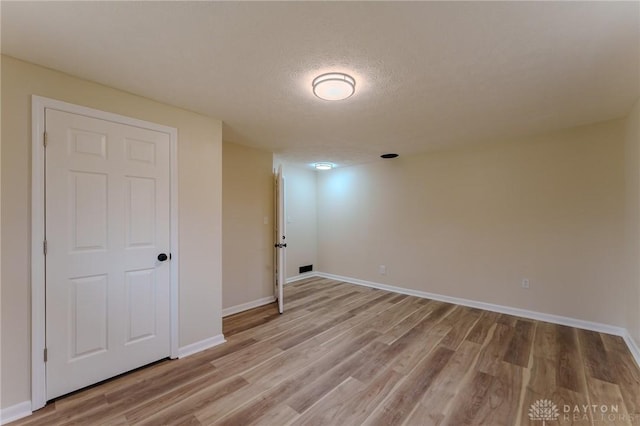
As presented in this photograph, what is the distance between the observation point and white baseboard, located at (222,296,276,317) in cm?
360

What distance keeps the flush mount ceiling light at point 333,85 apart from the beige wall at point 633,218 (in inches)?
106

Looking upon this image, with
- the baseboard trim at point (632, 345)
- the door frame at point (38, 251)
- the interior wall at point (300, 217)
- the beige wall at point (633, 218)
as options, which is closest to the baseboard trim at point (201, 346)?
the door frame at point (38, 251)

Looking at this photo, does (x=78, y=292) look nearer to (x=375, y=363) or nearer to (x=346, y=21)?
(x=375, y=363)

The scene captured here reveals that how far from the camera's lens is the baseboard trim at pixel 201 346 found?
99.8 inches

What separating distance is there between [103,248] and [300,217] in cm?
369

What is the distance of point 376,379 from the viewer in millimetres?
2156

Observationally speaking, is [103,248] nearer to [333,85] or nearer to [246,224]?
[246,224]

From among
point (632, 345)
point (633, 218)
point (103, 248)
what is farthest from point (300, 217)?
point (632, 345)

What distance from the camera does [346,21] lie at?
1432 mm

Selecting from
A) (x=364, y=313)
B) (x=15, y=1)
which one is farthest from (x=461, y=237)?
(x=15, y=1)

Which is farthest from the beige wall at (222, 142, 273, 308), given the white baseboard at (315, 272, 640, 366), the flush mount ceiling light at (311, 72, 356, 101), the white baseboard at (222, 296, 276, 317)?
the white baseboard at (315, 272, 640, 366)

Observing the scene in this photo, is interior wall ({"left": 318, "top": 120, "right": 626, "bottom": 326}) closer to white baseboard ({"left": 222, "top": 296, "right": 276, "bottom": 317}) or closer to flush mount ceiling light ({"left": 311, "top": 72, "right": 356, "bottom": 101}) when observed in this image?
white baseboard ({"left": 222, "top": 296, "right": 276, "bottom": 317})

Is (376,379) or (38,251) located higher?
(38,251)

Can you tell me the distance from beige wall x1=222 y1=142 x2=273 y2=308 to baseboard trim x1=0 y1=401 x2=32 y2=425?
75.9 inches
